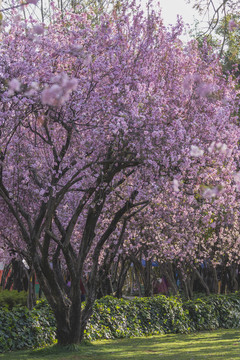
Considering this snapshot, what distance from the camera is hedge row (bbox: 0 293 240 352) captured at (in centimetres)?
1391

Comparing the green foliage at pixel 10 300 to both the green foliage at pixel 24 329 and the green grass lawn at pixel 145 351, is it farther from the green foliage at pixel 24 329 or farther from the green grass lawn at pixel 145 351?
the green grass lawn at pixel 145 351

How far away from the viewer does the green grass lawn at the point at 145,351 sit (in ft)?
39.3

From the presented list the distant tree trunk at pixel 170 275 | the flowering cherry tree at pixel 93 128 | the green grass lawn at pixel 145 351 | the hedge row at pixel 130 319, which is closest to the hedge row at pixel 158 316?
the hedge row at pixel 130 319

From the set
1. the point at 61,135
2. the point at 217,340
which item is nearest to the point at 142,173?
the point at 61,135

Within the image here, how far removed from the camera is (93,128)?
11.5 m

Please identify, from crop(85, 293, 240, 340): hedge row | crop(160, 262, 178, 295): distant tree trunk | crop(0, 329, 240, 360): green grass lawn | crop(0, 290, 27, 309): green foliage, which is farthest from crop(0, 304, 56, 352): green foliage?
crop(160, 262, 178, 295): distant tree trunk

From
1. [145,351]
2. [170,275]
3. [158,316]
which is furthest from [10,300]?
[170,275]

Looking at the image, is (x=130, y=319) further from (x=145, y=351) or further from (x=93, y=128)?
(x=93, y=128)

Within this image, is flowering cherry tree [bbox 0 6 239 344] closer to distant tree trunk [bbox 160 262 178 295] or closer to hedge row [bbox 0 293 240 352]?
hedge row [bbox 0 293 240 352]

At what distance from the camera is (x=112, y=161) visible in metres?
11.5

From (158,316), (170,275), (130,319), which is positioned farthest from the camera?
(170,275)

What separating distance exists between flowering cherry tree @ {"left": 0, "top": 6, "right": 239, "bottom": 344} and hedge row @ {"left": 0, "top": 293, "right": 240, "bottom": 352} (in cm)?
136

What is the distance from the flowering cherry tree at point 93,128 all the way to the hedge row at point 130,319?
136 cm

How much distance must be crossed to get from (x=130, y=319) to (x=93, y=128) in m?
8.50
